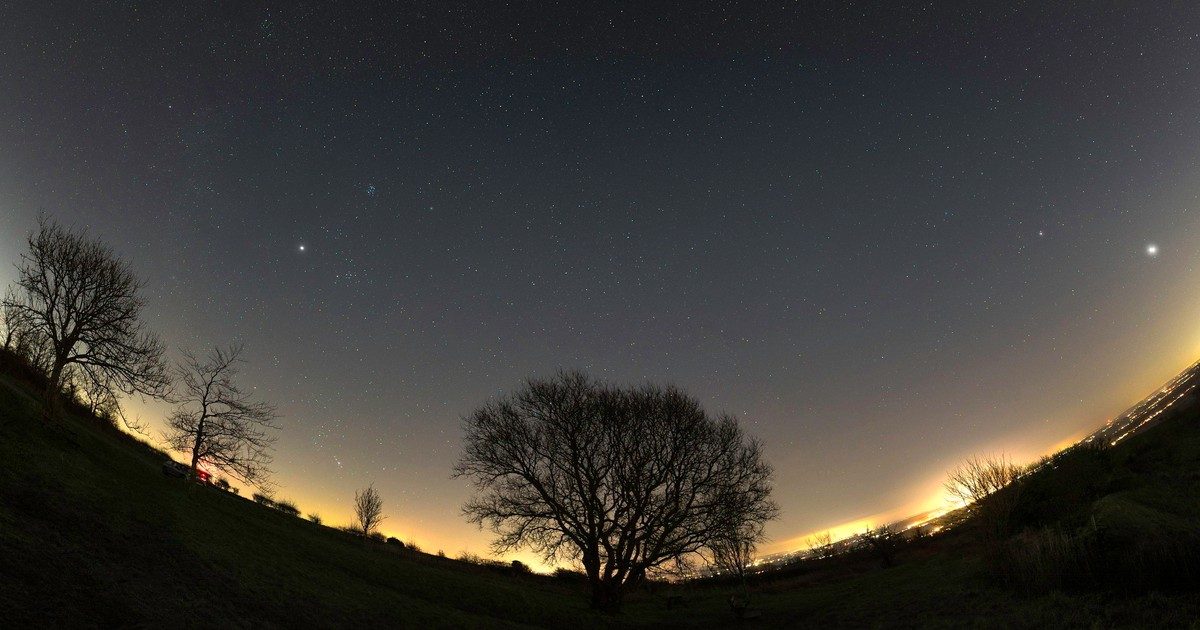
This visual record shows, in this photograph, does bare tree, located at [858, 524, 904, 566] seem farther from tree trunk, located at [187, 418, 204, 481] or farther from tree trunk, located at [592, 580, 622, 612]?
tree trunk, located at [187, 418, 204, 481]

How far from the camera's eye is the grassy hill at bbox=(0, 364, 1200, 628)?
1012 centimetres

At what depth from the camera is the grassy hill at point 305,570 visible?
10125mm

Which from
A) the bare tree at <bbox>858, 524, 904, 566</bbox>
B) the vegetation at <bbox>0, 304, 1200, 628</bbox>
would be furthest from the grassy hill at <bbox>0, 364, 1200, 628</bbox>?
the bare tree at <bbox>858, 524, 904, 566</bbox>

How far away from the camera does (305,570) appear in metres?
18.2

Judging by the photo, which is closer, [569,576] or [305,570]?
[305,570]

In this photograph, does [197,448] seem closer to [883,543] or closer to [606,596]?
[606,596]

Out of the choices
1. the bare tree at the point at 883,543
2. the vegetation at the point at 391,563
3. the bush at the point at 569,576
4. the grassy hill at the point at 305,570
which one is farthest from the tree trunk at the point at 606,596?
the bare tree at the point at 883,543

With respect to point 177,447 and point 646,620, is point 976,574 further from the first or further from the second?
point 177,447

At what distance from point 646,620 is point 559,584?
20452 mm

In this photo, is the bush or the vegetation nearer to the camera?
the vegetation

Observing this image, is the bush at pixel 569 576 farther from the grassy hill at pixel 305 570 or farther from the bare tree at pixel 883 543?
the bare tree at pixel 883 543

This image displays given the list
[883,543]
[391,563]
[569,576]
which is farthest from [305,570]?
[883,543]

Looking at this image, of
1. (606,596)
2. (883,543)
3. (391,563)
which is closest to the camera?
(391,563)

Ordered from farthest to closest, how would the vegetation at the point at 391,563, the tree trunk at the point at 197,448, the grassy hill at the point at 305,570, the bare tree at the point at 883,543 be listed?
the bare tree at the point at 883,543 < the tree trunk at the point at 197,448 < the vegetation at the point at 391,563 < the grassy hill at the point at 305,570
